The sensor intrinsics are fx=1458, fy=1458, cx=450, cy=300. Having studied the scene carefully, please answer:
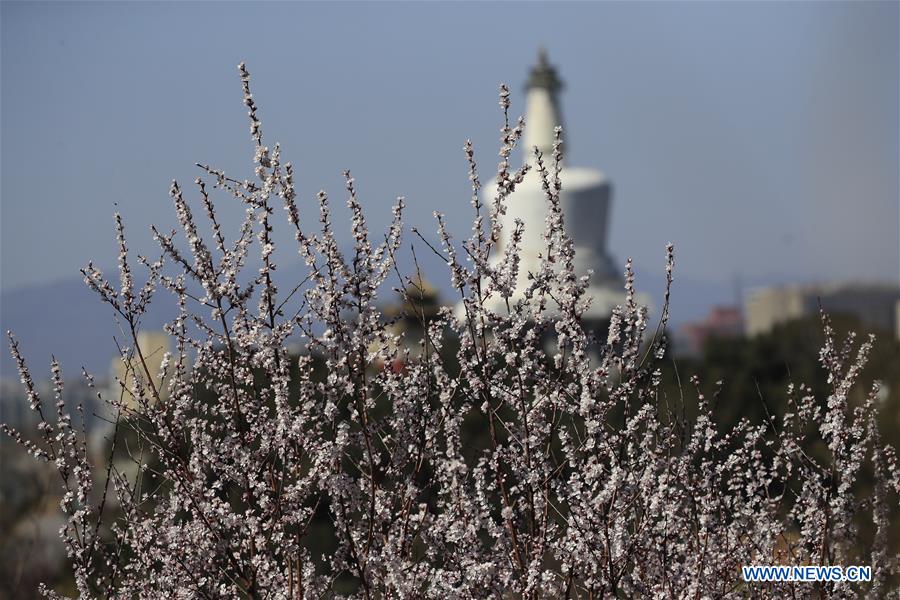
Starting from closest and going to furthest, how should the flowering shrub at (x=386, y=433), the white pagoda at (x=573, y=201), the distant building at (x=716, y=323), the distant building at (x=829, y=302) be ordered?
the flowering shrub at (x=386, y=433) < the white pagoda at (x=573, y=201) < the distant building at (x=829, y=302) < the distant building at (x=716, y=323)

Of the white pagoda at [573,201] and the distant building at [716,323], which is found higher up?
the white pagoda at [573,201]

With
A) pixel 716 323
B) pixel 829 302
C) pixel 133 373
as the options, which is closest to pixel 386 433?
pixel 133 373

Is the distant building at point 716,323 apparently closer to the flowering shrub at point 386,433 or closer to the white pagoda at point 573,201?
the white pagoda at point 573,201

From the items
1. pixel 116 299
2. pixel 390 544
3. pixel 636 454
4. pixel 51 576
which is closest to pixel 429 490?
pixel 390 544

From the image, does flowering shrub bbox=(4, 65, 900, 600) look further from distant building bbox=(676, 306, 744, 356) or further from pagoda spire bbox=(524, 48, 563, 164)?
distant building bbox=(676, 306, 744, 356)

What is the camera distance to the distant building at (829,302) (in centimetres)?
7369

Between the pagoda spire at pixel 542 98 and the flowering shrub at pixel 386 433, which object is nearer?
the flowering shrub at pixel 386 433

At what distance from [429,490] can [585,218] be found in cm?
6626

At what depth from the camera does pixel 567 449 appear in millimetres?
5938

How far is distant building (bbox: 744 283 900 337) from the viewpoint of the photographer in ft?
242

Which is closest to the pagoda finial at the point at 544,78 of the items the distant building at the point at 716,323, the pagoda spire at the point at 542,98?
the pagoda spire at the point at 542,98

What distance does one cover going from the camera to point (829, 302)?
87.7m

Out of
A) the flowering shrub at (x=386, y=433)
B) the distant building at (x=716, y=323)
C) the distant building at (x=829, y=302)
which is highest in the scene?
the flowering shrub at (x=386, y=433)

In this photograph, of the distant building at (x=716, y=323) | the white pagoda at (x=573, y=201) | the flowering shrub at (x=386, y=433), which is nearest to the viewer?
the flowering shrub at (x=386, y=433)
